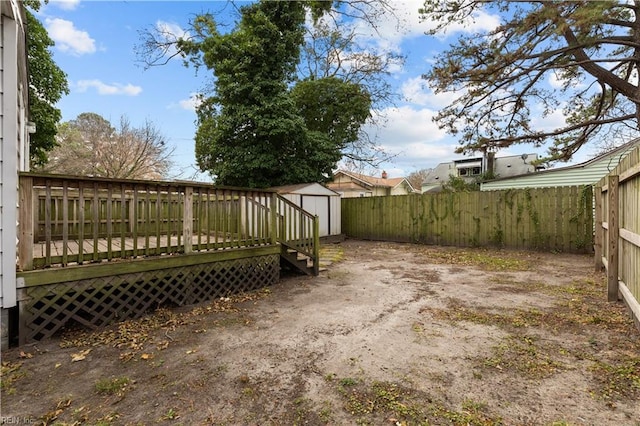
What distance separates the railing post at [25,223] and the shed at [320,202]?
24.5 feet

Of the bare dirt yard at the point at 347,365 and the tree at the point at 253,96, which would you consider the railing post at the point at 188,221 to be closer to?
the bare dirt yard at the point at 347,365

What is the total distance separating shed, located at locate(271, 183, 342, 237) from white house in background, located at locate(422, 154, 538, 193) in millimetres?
11748

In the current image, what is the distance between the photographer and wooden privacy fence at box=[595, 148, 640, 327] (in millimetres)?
3104

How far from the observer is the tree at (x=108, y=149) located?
62.0 feet

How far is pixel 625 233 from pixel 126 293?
232 inches

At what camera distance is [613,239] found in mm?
3920

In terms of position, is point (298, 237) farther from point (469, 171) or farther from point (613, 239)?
point (469, 171)

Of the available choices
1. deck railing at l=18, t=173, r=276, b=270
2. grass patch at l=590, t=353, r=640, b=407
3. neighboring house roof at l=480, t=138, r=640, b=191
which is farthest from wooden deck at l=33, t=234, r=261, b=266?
neighboring house roof at l=480, t=138, r=640, b=191

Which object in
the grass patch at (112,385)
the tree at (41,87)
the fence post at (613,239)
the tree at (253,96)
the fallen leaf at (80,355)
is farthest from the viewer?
the tree at (253,96)

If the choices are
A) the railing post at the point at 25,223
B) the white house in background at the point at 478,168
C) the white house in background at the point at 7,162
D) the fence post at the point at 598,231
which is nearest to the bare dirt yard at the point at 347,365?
the white house in background at the point at 7,162

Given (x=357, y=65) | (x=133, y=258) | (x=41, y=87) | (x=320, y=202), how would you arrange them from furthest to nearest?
(x=357, y=65) → (x=320, y=202) → (x=41, y=87) → (x=133, y=258)

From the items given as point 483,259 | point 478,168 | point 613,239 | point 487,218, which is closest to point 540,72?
point 487,218

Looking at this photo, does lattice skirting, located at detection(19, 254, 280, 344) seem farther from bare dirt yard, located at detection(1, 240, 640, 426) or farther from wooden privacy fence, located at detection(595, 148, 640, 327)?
wooden privacy fence, located at detection(595, 148, 640, 327)

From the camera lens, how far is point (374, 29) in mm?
7945
